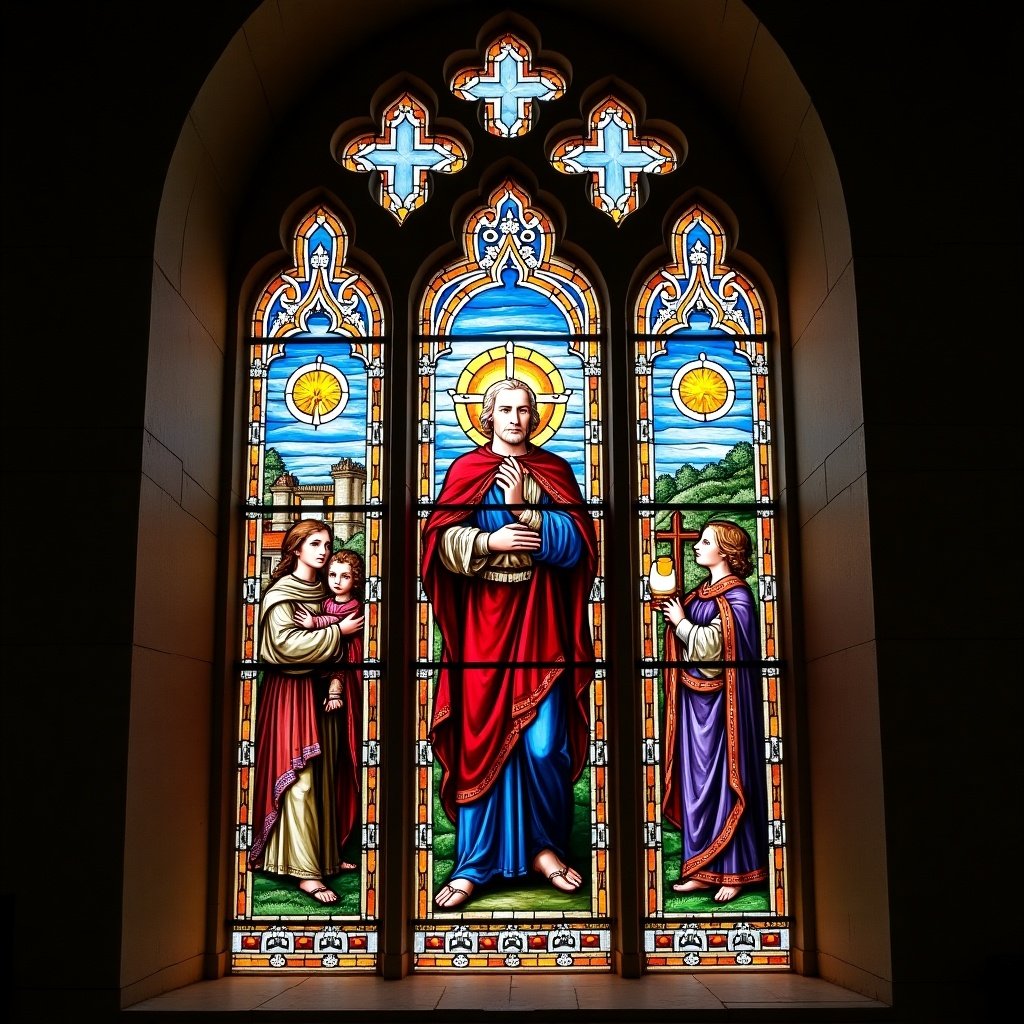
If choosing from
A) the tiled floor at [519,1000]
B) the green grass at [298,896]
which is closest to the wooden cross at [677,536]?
the tiled floor at [519,1000]

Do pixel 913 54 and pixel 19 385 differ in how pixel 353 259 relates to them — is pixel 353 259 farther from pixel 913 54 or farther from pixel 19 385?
pixel 913 54

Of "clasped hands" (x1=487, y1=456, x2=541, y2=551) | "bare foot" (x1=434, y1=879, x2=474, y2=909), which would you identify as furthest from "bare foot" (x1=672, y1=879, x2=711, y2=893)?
"clasped hands" (x1=487, y1=456, x2=541, y2=551)

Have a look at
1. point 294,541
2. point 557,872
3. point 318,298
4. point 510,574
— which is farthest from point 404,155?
point 557,872

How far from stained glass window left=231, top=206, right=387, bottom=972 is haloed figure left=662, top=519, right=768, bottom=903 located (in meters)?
1.22

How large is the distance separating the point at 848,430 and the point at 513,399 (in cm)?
149

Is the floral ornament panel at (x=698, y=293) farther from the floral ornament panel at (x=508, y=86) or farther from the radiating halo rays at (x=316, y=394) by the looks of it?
the radiating halo rays at (x=316, y=394)

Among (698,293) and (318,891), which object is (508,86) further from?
(318,891)

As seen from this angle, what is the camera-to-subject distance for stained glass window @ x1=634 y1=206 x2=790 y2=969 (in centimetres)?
518

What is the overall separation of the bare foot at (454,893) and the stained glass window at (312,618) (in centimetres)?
26

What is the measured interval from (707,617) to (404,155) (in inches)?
95.4

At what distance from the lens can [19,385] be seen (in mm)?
4684

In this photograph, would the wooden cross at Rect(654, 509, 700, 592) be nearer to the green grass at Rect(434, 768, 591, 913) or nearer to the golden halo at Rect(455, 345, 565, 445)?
the golden halo at Rect(455, 345, 565, 445)

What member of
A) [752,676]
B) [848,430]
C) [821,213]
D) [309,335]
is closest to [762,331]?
[821,213]

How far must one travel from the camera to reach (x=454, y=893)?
17.0ft
